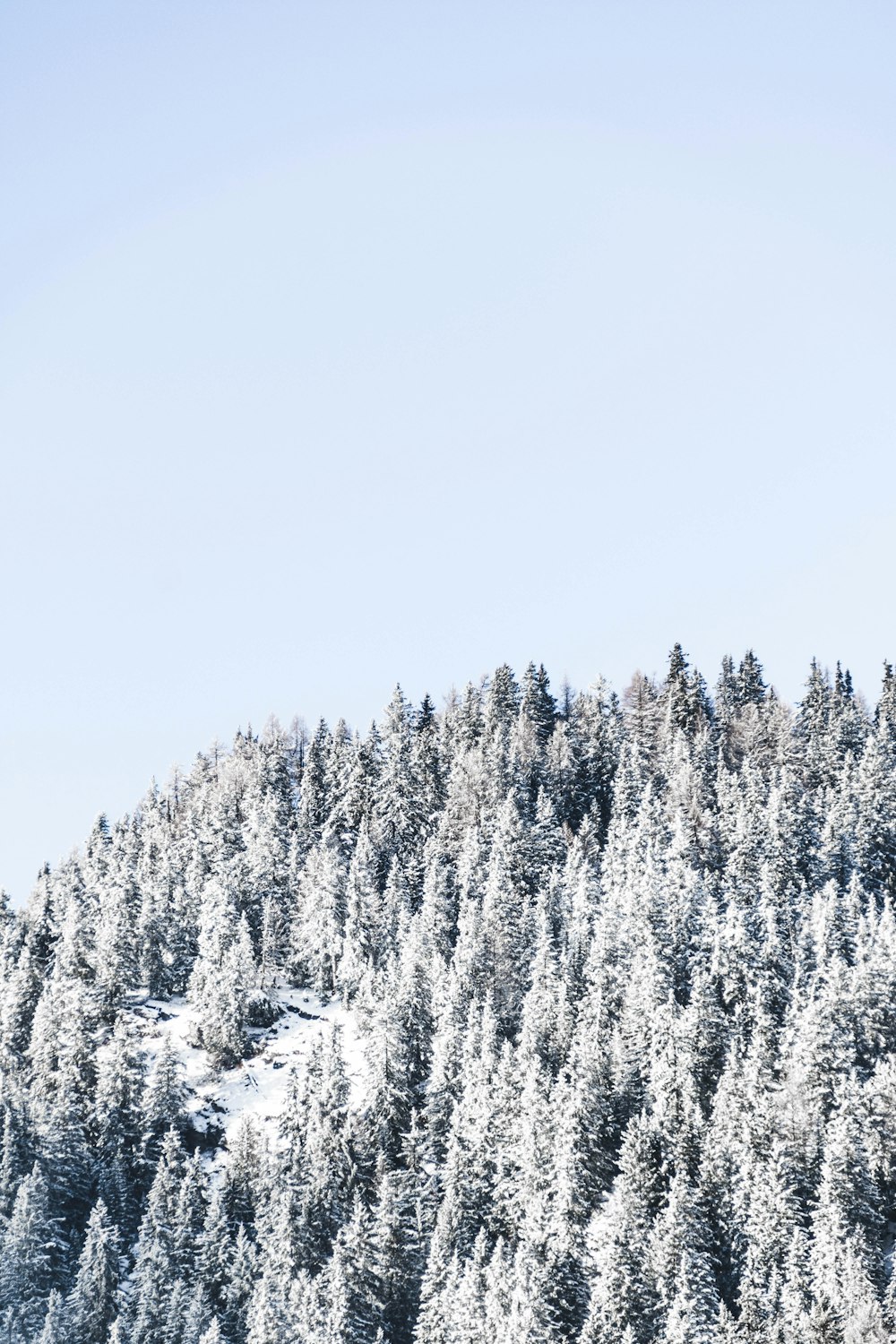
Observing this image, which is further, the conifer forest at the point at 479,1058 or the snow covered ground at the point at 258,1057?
the snow covered ground at the point at 258,1057

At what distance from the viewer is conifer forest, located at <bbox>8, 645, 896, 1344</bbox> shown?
285 ft

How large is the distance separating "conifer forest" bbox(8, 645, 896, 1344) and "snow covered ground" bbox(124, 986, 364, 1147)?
1.16ft

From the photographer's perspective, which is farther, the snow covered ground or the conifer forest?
the snow covered ground

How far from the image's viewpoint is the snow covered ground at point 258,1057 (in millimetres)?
116812

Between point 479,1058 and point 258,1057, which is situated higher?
point 258,1057

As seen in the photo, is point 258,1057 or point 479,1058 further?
point 258,1057

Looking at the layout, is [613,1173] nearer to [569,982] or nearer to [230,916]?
[569,982]

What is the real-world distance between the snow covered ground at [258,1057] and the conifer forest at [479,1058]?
355mm

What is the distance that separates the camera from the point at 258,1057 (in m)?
125

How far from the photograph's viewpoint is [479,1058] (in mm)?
106625

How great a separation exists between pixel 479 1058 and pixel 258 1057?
85.7 feet

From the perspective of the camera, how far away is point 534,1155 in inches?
3730

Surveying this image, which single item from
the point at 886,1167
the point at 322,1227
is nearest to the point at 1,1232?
the point at 322,1227

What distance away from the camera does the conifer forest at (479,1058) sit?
8681cm
